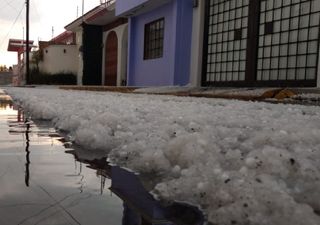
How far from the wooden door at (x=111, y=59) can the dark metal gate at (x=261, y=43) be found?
46.3ft

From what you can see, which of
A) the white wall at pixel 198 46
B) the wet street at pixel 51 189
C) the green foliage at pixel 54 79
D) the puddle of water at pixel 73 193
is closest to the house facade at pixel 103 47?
the green foliage at pixel 54 79

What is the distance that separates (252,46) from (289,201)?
10674 mm

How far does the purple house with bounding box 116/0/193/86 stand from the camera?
15.9 m

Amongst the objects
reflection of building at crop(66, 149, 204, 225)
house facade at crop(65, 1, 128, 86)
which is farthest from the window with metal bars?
reflection of building at crop(66, 149, 204, 225)

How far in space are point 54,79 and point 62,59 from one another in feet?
6.23

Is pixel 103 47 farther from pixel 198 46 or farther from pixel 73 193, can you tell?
pixel 73 193

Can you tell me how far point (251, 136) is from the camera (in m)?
3.26

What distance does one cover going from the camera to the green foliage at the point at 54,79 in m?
37.0

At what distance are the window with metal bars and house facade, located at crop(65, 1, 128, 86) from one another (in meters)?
6.10

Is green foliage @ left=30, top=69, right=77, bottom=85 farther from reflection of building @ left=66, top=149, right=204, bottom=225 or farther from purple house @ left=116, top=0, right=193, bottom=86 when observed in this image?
reflection of building @ left=66, top=149, right=204, bottom=225

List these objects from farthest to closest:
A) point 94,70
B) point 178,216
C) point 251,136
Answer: point 94,70 < point 251,136 < point 178,216

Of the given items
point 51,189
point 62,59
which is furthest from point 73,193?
point 62,59

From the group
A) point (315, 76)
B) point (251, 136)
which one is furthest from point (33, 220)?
point (315, 76)

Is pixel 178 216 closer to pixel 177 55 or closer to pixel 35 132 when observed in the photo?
pixel 35 132
